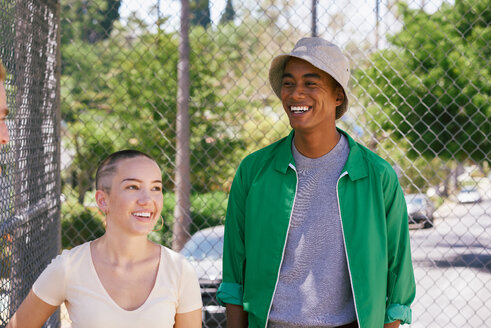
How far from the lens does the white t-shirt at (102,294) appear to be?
71.9 inches

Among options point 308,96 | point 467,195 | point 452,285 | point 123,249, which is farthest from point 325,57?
point 467,195

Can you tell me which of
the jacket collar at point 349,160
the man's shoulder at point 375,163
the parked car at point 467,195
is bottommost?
the parked car at point 467,195

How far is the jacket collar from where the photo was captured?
2.24m

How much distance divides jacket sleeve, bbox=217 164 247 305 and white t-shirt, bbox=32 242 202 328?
1.52 ft

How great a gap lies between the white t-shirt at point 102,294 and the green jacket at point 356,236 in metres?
0.40

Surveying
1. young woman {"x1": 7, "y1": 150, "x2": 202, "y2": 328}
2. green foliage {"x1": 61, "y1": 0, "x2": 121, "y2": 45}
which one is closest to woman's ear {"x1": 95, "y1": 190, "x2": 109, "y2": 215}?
young woman {"x1": 7, "y1": 150, "x2": 202, "y2": 328}

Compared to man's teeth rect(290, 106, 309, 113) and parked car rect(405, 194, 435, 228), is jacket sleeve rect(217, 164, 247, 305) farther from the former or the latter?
parked car rect(405, 194, 435, 228)

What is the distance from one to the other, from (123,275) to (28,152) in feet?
4.83

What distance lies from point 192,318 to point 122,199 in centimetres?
44

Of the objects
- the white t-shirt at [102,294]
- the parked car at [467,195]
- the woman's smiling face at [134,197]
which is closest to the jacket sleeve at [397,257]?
the white t-shirt at [102,294]

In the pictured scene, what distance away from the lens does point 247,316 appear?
242cm

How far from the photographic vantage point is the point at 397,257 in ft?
7.48

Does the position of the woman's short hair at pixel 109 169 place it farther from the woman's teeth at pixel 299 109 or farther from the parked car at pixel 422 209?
the parked car at pixel 422 209

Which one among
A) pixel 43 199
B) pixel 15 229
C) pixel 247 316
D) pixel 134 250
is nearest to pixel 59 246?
pixel 43 199
